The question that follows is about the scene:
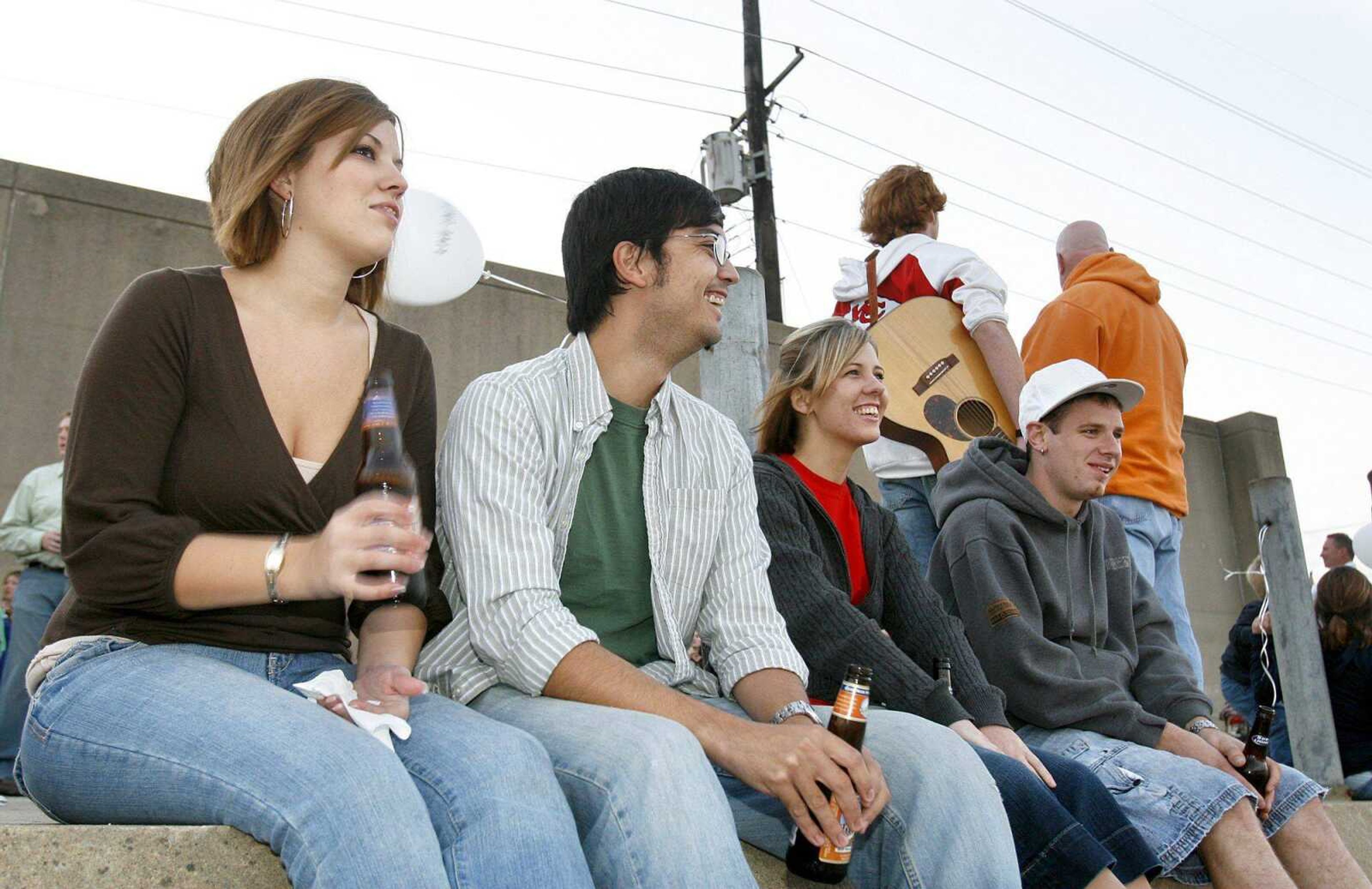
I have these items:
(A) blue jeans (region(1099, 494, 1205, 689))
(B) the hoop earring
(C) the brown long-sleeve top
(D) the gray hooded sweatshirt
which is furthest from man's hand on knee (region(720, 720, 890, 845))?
(A) blue jeans (region(1099, 494, 1205, 689))

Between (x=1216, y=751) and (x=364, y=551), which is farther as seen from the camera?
(x=1216, y=751)

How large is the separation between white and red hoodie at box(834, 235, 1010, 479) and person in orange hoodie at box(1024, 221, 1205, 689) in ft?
0.78

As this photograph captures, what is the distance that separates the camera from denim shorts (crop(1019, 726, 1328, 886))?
9.52 ft

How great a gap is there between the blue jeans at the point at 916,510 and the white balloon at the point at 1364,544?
591 centimetres

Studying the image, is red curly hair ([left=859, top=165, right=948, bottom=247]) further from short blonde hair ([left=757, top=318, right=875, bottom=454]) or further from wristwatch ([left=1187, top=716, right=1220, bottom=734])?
wristwatch ([left=1187, top=716, right=1220, bottom=734])

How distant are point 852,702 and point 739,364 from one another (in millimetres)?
1650

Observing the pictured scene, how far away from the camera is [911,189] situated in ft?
14.8

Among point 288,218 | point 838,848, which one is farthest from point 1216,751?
point 288,218

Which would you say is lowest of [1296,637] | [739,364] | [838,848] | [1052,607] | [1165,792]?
[1165,792]

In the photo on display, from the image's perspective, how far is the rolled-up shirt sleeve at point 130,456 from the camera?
5.66ft

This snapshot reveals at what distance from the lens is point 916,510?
4.23m

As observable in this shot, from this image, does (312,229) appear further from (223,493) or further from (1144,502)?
(1144,502)

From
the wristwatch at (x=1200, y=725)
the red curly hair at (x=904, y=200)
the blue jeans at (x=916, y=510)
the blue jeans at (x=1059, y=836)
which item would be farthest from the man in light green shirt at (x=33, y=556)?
the wristwatch at (x=1200, y=725)

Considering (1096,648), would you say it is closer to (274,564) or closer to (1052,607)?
(1052,607)
